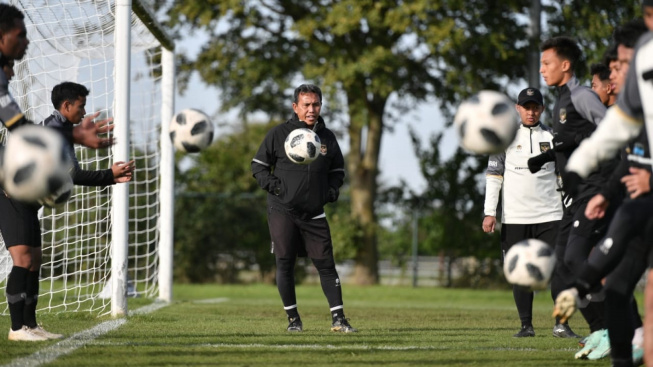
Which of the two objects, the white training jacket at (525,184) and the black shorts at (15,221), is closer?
the black shorts at (15,221)

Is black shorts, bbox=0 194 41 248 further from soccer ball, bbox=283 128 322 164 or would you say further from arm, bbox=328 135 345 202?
arm, bbox=328 135 345 202

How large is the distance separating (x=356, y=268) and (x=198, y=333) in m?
17.3

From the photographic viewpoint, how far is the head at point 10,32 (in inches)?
239

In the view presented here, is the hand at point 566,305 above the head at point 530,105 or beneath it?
beneath

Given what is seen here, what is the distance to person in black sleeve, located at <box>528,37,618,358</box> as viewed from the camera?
6.52 m

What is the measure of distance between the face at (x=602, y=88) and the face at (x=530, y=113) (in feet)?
5.14

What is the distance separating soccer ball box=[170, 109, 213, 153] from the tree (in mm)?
13837

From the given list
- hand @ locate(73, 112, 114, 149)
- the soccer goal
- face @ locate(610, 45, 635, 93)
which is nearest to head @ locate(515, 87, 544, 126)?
face @ locate(610, 45, 635, 93)

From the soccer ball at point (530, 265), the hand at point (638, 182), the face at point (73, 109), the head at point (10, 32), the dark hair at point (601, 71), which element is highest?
the head at point (10, 32)

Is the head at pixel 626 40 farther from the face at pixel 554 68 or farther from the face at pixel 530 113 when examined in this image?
the face at pixel 530 113

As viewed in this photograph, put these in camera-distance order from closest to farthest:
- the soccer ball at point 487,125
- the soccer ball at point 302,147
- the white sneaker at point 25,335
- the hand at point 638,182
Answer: the hand at point 638,182, the soccer ball at point 487,125, the white sneaker at point 25,335, the soccer ball at point 302,147

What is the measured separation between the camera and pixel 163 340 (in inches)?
275

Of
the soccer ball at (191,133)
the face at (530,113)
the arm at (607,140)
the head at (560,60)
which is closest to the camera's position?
the arm at (607,140)

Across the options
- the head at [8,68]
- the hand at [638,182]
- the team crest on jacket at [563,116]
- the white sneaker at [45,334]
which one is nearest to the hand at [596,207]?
the hand at [638,182]
